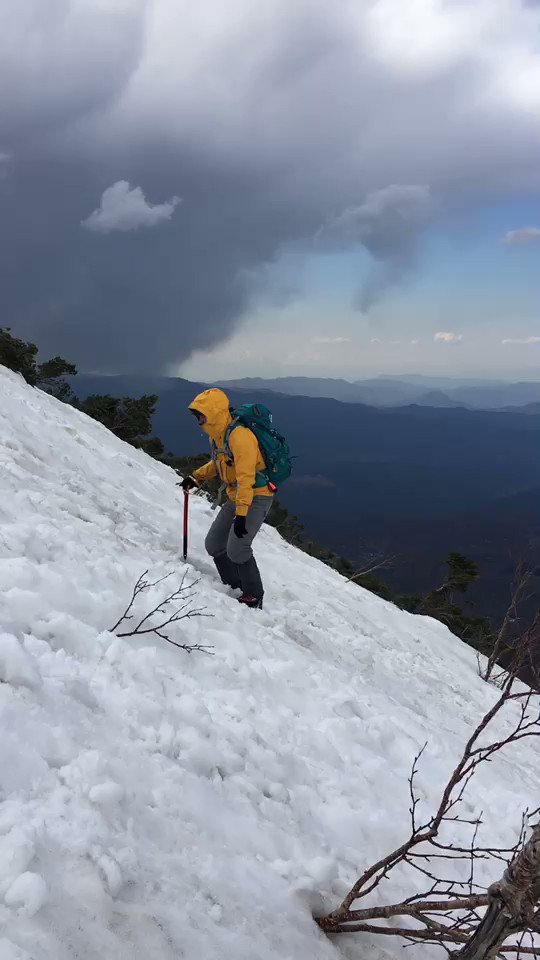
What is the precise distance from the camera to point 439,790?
517 centimetres

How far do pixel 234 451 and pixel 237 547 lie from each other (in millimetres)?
1241

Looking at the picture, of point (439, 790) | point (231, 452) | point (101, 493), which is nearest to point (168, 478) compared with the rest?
point (101, 493)

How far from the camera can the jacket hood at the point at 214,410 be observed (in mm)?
6785

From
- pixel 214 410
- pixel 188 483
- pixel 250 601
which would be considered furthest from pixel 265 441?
pixel 250 601

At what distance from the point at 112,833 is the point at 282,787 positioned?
4.84 ft

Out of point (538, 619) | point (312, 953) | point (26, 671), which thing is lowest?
point (312, 953)

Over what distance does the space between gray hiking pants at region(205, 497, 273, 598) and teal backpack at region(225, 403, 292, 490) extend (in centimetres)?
31

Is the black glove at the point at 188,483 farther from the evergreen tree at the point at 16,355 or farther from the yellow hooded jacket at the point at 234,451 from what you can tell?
the evergreen tree at the point at 16,355

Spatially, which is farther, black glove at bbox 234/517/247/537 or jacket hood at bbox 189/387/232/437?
black glove at bbox 234/517/247/537

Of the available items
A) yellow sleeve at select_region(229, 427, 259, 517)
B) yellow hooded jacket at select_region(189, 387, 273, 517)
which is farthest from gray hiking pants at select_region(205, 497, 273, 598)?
yellow sleeve at select_region(229, 427, 259, 517)

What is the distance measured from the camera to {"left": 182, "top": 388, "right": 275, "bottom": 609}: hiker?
263 inches

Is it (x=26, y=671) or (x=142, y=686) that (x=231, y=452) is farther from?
(x=26, y=671)

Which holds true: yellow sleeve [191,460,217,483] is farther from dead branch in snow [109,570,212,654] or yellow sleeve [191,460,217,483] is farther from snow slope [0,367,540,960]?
dead branch in snow [109,570,212,654]

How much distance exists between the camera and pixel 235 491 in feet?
23.2
